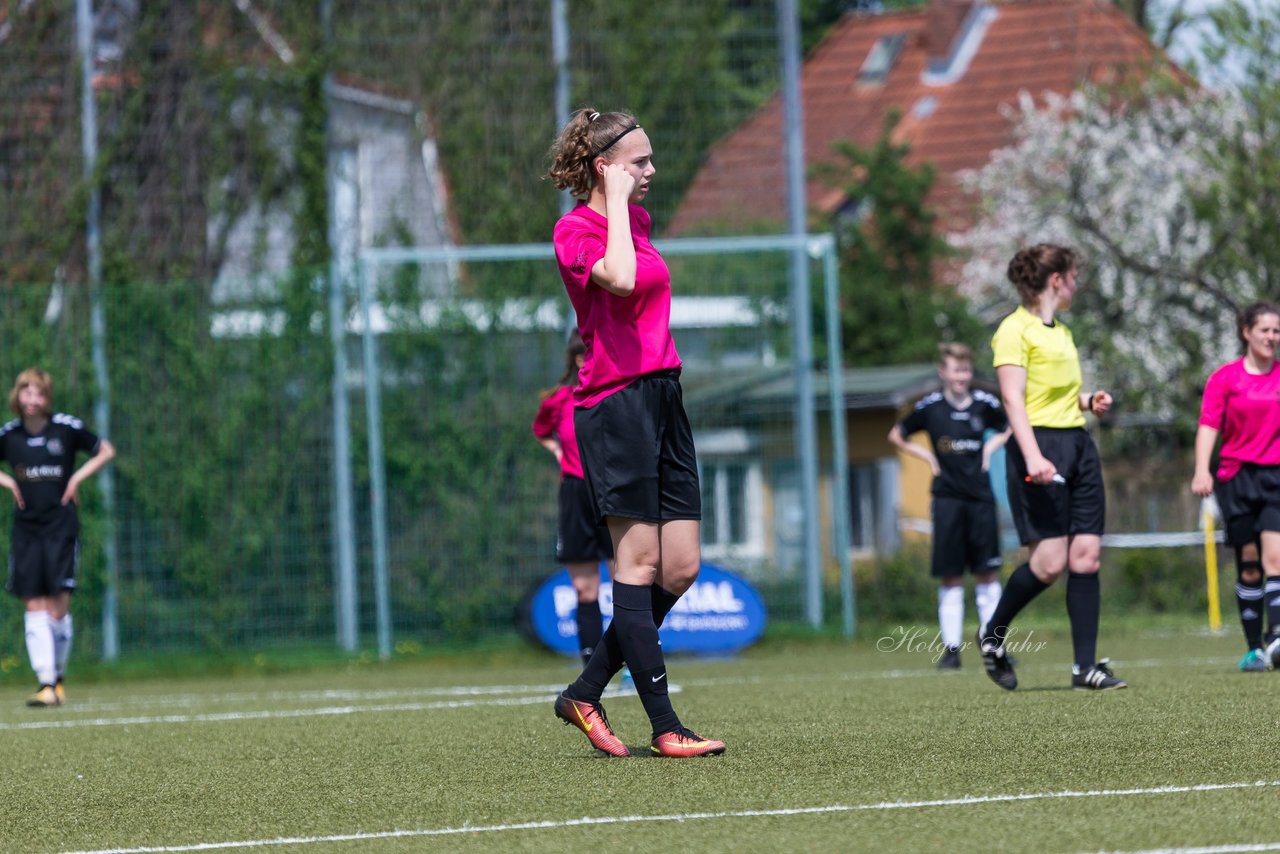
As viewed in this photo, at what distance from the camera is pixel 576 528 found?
418 inches

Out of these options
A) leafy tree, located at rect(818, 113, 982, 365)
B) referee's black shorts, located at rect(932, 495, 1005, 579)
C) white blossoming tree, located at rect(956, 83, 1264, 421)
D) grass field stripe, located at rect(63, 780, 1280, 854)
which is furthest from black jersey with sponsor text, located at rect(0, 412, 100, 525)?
leafy tree, located at rect(818, 113, 982, 365)

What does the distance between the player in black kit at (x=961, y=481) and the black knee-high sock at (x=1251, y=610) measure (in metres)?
2.49

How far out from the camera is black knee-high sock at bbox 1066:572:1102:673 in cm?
859

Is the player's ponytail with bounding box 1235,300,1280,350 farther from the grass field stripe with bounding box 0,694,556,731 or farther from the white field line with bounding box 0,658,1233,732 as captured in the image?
the grass field stripe with bounding box 0,694,556,731

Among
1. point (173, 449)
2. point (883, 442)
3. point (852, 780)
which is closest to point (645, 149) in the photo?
point (852, 780)

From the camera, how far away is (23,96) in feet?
53.9

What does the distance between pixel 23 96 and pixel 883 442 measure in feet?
42.8

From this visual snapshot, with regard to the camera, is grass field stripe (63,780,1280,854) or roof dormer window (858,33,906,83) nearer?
grass field stripe (63,780,1280,854)

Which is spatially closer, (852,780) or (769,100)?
(852,780)

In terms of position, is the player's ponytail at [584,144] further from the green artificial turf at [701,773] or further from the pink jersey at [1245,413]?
the pink jersey at [1245,413]

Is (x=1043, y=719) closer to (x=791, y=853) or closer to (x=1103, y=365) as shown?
→ (x=791, y=853)

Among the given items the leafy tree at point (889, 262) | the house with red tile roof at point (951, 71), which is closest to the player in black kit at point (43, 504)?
the house with red tile roof at point (951, 71)

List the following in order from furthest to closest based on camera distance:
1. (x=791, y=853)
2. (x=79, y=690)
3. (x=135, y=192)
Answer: (x=135, y=192) → (x=79, y=690) → (x=791, y=853)

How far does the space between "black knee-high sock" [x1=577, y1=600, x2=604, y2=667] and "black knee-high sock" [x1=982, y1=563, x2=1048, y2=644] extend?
2436 mm
